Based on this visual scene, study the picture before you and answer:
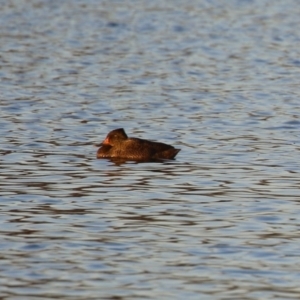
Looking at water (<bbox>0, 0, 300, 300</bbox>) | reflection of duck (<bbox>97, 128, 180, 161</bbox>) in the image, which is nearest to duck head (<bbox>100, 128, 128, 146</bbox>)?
reflection of duck (<bbox>97, 128, 180, 161</bbox>)

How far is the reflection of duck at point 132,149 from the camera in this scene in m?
14.0

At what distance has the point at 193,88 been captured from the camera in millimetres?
21344

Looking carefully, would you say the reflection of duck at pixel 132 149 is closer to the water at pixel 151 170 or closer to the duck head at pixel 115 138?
the duck head at pixel 115 138

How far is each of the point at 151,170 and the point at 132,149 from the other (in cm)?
80

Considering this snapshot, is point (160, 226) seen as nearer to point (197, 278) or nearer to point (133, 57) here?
point (197, 278)

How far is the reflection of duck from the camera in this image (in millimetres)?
14000

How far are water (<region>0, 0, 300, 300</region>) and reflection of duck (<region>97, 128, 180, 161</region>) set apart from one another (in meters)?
0.21

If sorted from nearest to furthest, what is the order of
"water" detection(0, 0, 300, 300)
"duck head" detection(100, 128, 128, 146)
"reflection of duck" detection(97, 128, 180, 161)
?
"water" detection(0, 0, 300, 300), "reflection of duck" detection(97, 128, 180, 161), "duck head" detection(100, 128, 128, 146)

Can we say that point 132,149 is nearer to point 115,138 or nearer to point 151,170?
point 115,138

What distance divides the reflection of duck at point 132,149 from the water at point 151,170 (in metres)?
0.21

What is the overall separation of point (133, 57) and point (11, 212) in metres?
15.3

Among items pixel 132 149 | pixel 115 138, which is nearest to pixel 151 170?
pixel 132 149

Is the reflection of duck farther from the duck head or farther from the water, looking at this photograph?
the water

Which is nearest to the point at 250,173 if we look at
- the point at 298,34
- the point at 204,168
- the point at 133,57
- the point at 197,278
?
the point at 204,168
